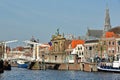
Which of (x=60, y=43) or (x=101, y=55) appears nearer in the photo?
(x=101, y=55)

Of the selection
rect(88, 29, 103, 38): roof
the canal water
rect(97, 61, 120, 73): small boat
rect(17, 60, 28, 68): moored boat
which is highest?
rect(88, 29, 103, 38): roof

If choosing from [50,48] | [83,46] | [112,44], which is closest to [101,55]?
[112,44]

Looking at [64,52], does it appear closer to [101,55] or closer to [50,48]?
[50,48]

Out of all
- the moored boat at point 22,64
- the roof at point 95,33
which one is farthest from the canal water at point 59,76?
the roof at point 95,33

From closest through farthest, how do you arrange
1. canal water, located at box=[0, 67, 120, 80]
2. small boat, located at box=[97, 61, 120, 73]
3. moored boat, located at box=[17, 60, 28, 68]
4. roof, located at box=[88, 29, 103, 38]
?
canal water, located at box=[0, 67, 120, 80] → small boat, located at box=[97, 61, 120, 73] → moored boat, located at box=[17, 60, 28, 68] → roof, located at box=[88, 29, 103, 38]

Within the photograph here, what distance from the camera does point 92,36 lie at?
511 ft

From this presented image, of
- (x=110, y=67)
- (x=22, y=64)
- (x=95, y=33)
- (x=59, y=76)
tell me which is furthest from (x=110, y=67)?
(x=95, y=33)

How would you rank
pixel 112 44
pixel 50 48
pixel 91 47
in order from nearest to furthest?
pixel 112 44 < pixel 91 47 < pixel 50 48

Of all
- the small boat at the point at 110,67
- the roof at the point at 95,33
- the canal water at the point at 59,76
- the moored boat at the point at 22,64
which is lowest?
the canal water at the point at 59,76

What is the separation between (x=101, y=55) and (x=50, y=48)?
42461 mm

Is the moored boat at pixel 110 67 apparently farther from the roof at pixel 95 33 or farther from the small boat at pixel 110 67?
the roof at pixel 95 33

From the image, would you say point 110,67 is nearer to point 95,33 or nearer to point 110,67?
point 110,67

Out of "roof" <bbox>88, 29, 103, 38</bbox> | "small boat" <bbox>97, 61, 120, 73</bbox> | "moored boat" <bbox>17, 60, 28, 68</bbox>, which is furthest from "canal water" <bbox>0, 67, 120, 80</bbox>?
"roof" <bbox>88, 29, 103, 38</bbox>

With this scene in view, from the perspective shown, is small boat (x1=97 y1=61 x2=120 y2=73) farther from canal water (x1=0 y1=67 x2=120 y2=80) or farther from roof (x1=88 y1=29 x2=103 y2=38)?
roof (x1=88 y1=29 x2=103 y2=38)
